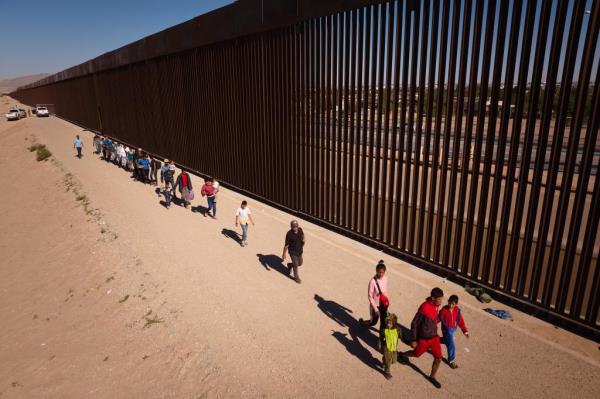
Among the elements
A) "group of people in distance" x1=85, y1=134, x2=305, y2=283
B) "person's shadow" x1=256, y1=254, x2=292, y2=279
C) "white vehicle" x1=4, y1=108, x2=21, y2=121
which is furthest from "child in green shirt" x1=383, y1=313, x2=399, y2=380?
"white vehicle" x1=4, y1=108, x2=21, y2=121

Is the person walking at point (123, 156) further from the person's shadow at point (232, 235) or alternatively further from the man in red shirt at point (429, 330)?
Answer: the man in red shirt at point (429, 330)

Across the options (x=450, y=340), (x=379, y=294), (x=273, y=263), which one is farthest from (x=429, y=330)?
(x=273, y=263)

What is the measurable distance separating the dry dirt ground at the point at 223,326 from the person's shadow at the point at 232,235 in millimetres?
93

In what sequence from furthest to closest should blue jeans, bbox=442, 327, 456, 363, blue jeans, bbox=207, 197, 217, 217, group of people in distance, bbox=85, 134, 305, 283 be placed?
blue jeans, bbox=207, 197, 217, 217
group of people in distance, bbox=85, 134, 305, 283
blue jeans, bbox=442, 327, 456, 363

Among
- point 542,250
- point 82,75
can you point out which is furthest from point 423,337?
point 82,75

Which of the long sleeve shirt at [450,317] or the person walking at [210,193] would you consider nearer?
the long sleeve shirt at [450,317]

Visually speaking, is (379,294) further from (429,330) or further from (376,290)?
(429,330)

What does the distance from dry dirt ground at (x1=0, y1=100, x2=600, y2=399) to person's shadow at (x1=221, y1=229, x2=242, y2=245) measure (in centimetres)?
9

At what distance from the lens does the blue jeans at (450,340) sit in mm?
5539

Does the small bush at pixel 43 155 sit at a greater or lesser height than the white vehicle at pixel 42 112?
lesser

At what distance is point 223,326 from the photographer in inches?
270

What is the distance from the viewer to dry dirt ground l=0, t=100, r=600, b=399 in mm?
5598

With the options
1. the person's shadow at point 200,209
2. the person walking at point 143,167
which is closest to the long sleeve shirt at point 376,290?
the person's shadow at point 200,209

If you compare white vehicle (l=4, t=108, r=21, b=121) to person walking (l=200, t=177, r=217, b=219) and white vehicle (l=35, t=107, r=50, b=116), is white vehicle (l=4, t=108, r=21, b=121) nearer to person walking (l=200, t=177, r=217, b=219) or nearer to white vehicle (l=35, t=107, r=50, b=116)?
white vehicle (l=35, t=107, r=50, b=116)
